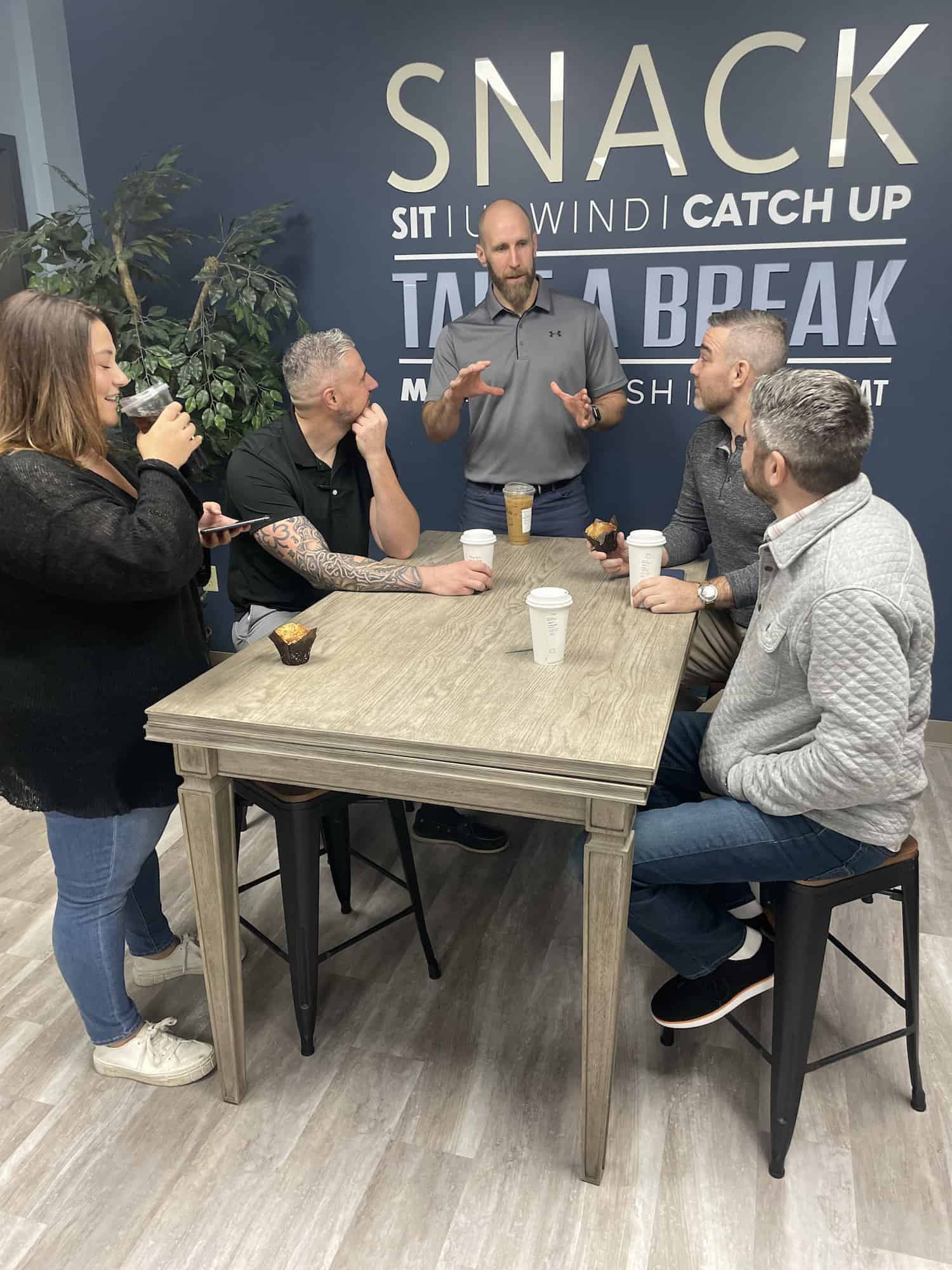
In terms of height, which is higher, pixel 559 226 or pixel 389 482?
pixel 559 226

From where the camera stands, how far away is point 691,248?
10.4 ft

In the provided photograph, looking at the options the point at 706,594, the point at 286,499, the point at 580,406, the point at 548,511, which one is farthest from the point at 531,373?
the point at 706,594

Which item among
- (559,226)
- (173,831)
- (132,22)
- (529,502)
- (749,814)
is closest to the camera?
(749,814)

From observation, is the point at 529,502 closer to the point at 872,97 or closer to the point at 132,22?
the point at 872,97

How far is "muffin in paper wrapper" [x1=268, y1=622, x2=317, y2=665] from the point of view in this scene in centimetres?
176

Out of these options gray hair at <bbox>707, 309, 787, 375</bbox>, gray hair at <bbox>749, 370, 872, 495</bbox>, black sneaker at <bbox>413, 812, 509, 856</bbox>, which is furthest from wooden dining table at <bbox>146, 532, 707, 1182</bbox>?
black sneaker at <bbox>413, 812, 509, 856</bbox>

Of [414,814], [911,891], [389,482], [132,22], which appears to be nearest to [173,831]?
[414,814]

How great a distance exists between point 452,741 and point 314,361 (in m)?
1.26

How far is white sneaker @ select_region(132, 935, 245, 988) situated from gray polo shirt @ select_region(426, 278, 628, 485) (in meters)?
1.74

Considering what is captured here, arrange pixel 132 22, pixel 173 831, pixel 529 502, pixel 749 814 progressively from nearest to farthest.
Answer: pixel 749 814, pixel 529 502, pixel 173 831, pixel 132 22

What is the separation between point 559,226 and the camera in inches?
129

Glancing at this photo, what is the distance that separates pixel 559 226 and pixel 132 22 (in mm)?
1850

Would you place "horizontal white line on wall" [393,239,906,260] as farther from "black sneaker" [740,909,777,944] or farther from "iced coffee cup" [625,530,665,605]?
"black sneaker" [740,909,777,944]

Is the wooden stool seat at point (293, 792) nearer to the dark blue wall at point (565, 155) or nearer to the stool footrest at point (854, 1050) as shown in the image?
the stool footrest at point (854, 1050)
